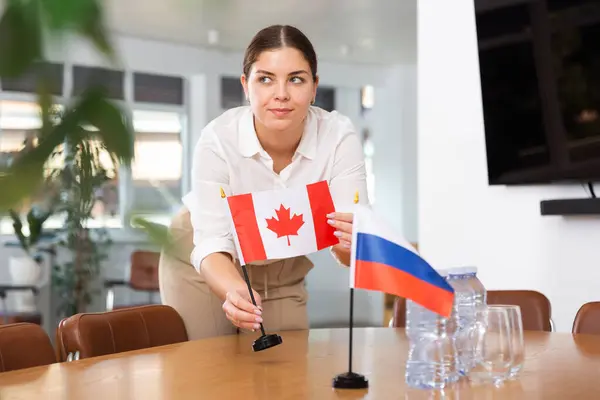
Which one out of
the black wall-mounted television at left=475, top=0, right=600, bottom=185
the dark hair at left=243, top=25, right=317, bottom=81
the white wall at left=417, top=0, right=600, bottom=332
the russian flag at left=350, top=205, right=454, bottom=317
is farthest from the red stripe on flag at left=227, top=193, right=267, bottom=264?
the white wall at left=417, top=0, right=600, bottom=332

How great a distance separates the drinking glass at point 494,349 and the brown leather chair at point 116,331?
0.85m

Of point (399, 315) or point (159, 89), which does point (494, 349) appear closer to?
point (159, 89)

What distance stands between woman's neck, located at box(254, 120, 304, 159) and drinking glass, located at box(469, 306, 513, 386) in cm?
85

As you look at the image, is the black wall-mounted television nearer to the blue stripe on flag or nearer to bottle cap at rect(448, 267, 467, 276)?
bottle cap at rect(448, 267, 467, 276)

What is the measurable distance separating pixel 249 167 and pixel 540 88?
1.93 m

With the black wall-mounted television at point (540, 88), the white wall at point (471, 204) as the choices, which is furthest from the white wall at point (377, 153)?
the black wall-mounted television at point (540, 88)

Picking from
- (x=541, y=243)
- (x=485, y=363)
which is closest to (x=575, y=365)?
(x=485, y=363)

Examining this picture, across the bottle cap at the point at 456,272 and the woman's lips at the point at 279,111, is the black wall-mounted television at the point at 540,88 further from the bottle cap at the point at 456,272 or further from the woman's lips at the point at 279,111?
the bottle cap at the point at 456,272

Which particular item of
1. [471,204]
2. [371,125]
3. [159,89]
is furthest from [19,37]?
[371,125]

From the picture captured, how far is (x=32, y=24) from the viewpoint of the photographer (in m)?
0.26

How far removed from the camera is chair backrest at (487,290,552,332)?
8.08 feet

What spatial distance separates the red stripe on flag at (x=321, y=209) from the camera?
1.62 m

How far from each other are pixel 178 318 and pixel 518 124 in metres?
2.09

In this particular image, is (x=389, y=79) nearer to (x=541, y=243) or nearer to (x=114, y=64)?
(x=541, y=243)
